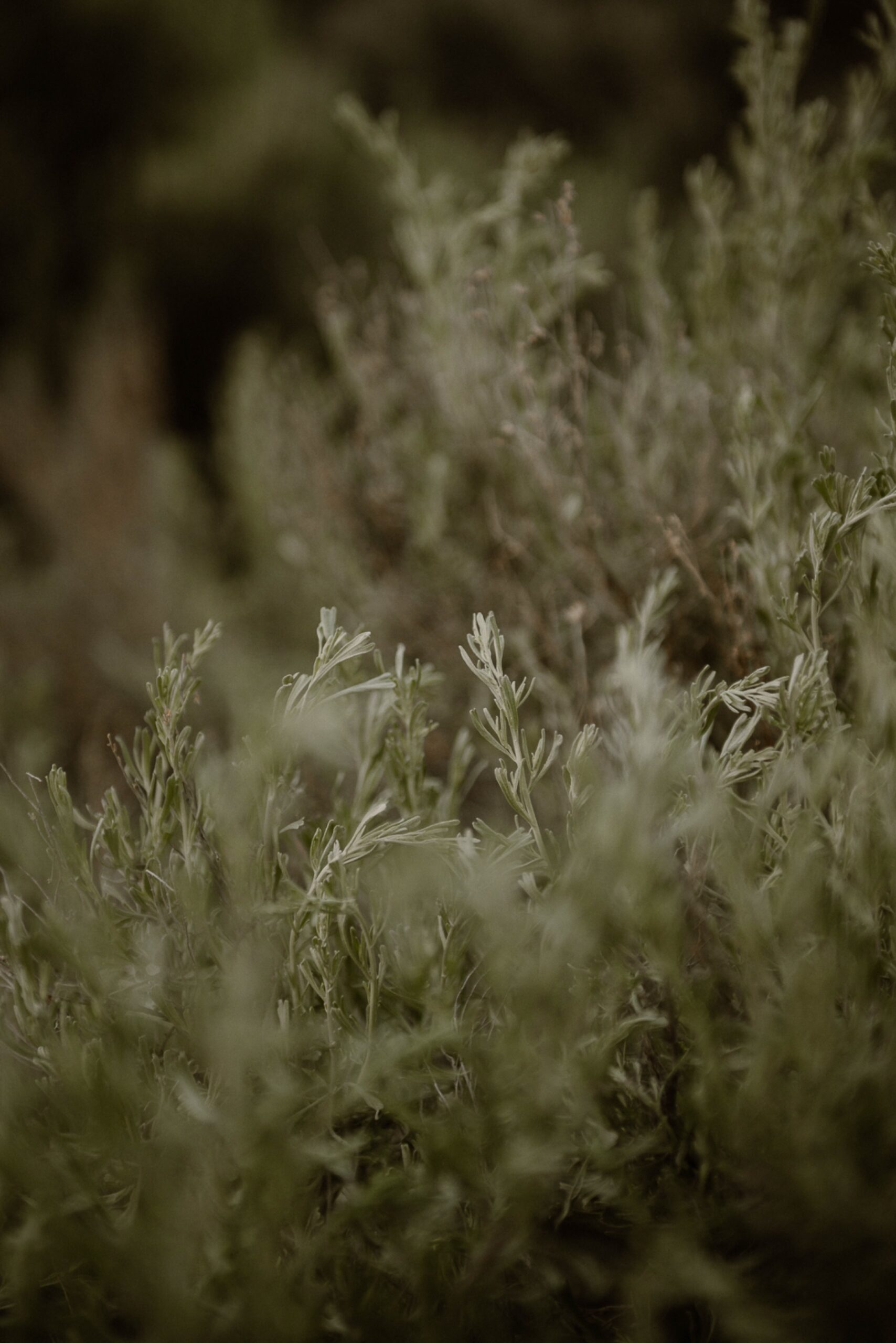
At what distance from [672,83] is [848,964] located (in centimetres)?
374

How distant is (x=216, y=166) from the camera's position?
126 inches

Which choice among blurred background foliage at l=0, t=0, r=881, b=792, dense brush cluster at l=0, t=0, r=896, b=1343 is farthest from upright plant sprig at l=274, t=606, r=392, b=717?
blurred background foliage at l=0, t=0, r=881, b=792

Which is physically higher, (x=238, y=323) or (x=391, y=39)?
(x=391, y=39)

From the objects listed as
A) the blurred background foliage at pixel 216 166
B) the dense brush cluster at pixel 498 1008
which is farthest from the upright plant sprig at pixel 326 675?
the blurred background foliage at pixel 216 166

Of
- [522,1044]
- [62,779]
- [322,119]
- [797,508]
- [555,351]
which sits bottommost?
[522,1044]

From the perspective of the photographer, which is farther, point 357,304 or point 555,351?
point 357,304

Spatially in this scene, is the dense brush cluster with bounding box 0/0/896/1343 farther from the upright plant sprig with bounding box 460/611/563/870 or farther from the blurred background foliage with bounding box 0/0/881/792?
the blurred background foliage with bounding box 0/0/881/792

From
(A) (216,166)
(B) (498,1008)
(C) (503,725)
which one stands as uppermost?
(A) (216,166)

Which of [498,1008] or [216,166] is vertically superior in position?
[216,166]

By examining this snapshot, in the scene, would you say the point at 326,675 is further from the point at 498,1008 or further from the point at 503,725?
the point at 498,1008

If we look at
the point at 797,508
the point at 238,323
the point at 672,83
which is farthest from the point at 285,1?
the point at 797,508

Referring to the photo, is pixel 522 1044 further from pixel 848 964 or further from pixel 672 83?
pixel 672 83

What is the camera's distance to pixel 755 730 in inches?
39.6

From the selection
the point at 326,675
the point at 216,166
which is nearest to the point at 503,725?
the point at 326,675
